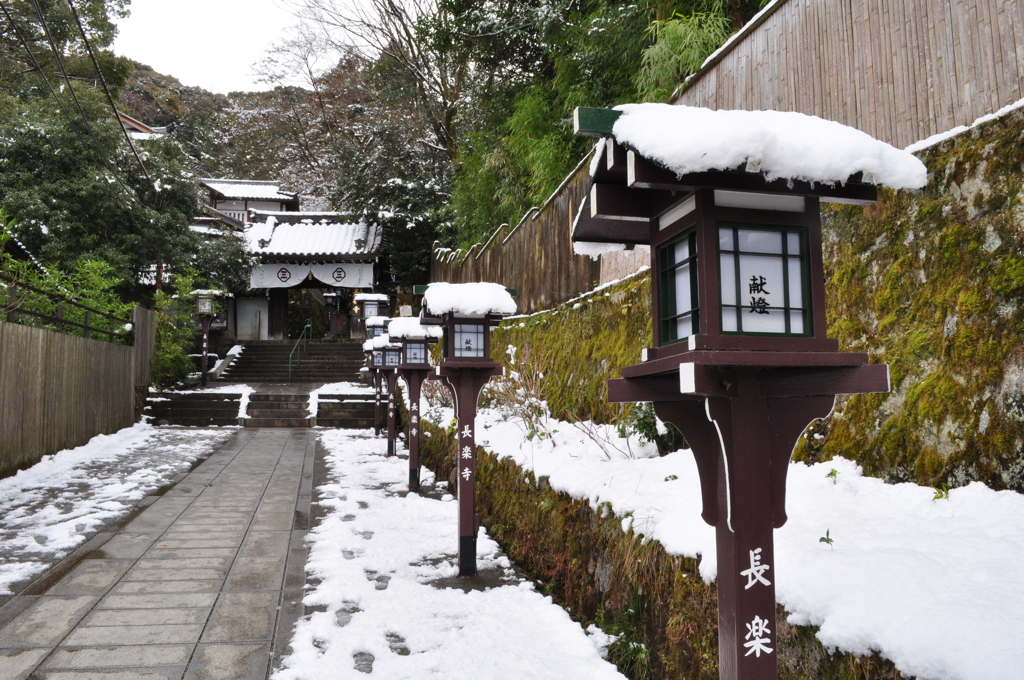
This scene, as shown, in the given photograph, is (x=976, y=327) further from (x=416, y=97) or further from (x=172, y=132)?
(x=172, y=132)

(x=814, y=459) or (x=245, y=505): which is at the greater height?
(x=814, y=459)

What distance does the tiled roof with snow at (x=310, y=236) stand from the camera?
1040 inches

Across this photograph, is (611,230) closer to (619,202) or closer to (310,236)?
(619,202)

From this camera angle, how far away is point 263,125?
36.5 m

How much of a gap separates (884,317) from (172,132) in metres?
44.3

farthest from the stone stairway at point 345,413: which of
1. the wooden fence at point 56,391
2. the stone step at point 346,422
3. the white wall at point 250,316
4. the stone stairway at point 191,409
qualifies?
the white wall at point 250,316

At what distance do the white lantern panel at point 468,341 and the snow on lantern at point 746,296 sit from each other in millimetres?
3547

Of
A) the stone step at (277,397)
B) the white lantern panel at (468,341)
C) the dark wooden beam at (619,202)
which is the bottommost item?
the stone step at (277,397)

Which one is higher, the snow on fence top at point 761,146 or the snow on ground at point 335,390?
the snow on fence top at point 761,146

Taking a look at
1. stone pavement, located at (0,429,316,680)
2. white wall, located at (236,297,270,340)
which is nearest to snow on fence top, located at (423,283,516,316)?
stone pavement, located at (0,429,316,680)

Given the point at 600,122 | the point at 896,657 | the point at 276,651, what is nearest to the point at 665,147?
the point at 600,122

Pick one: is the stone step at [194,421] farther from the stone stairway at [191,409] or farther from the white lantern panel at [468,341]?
the white lantern panel at [468,341]

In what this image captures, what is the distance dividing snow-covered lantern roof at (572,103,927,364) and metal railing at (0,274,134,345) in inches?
351

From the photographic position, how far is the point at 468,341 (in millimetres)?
5902
